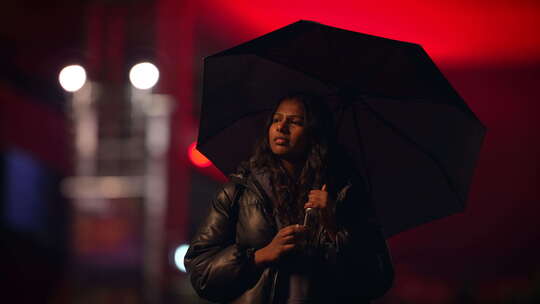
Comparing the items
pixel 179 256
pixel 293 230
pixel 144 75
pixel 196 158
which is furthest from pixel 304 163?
pixel 196 158

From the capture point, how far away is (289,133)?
285 centimetres

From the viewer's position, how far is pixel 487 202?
909 centimetres

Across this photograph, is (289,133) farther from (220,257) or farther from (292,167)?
(220,257)

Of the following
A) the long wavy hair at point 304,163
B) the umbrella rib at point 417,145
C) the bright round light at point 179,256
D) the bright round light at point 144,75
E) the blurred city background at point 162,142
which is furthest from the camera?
the bright round light at point 179,256

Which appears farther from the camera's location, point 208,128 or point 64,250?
point 64,250

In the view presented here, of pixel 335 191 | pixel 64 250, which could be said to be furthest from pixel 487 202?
pixel 64 250

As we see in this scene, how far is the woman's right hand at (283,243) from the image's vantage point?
2598mm

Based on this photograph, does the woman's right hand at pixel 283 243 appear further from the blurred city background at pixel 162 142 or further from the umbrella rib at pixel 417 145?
the blurred city background at pixel 162 142

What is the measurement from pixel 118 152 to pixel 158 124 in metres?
1.51

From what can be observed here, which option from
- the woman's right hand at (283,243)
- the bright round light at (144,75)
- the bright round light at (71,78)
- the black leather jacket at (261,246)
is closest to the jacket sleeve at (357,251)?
the black leather jacket at (261,246)

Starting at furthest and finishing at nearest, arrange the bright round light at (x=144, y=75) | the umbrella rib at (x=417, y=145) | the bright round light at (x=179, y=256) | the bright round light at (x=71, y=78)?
the bright round light at (x=179, y=256)
the bright round light at (x=71, y=78)
the bright round light at (x=144, y=75)
the umbrella rib at (x=417, y=145)

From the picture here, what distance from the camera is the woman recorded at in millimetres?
2674

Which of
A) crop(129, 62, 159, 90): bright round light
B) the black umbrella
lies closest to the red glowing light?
crop(129, 62, 159, 90): bright round light

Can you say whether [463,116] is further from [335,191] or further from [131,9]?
[131,9]
